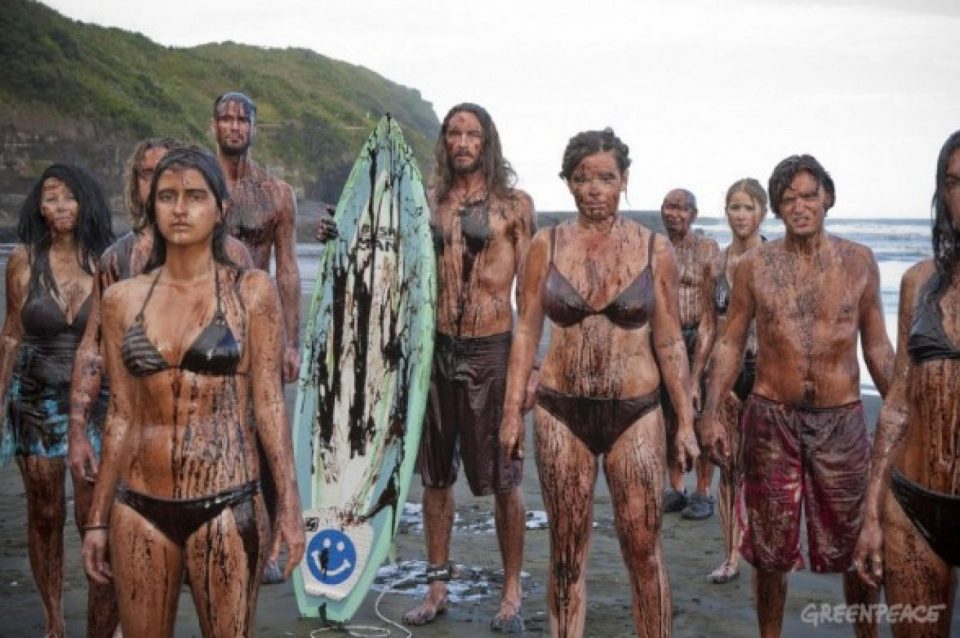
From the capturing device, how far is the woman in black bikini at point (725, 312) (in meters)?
6.22

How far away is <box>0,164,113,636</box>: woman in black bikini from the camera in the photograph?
4859mm

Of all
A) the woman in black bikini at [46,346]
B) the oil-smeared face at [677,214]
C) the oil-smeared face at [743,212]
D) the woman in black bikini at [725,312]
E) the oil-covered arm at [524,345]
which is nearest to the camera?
the oil-covered arm at [524,345]

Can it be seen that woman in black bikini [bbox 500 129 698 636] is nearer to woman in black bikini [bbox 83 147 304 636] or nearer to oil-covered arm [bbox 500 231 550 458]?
oil-covered arm [bbox 500 231 550 458]

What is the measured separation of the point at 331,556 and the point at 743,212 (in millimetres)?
3271

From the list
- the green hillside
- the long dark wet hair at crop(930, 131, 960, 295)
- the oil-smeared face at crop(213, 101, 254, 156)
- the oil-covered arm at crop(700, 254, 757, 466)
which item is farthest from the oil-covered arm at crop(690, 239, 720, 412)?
the green hillside

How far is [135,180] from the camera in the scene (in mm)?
4766

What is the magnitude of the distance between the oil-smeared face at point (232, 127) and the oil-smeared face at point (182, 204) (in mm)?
2546

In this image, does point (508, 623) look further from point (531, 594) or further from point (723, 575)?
point (723, 575)

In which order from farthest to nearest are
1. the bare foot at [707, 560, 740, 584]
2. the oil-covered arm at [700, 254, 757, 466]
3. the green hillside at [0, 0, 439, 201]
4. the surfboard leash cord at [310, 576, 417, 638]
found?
the green hillside at [0, 0, 439, 201] < the bare foot at [707, 560, 740, 584] < the surfboard leash cord at [310, 576, 417, 638] < the oil-covered arm at [700, 254, 757, 466]

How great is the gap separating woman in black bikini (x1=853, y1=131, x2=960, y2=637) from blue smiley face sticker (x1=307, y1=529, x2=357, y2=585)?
290cm

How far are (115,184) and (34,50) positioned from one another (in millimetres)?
8577

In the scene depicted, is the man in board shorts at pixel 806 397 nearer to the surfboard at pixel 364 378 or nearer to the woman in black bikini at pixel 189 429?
the surfboard at pixel 364 378

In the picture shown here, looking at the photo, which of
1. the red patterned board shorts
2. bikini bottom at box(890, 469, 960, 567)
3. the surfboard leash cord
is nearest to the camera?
bikini bottom at box(890, 469, 960, 567)

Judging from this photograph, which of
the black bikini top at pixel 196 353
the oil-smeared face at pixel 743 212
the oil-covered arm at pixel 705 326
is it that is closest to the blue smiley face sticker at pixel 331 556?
the oil-covered arm at pixel 705 326
